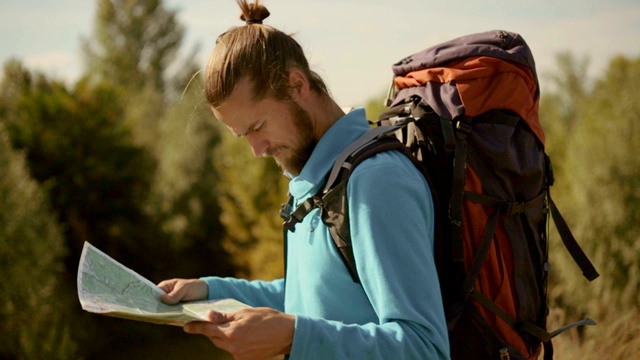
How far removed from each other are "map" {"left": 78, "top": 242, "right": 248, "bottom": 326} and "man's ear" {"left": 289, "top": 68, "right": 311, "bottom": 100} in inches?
21.5

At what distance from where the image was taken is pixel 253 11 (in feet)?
6.24

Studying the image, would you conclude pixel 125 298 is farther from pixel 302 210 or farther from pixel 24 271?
pixel 24 271

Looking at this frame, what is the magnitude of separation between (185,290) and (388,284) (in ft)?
2.36

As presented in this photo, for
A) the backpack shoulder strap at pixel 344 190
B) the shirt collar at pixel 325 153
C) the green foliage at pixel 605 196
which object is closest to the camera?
the backpack shoulder strap at pixel 344 190

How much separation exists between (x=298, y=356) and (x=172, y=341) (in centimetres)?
1693

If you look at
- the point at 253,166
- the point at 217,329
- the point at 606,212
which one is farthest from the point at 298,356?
the point at 253,166

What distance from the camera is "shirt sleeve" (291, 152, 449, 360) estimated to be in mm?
1473

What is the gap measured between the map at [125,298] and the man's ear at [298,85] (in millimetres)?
545

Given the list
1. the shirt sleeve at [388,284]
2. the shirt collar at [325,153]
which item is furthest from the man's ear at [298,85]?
the shirt sleeve at [388,284]

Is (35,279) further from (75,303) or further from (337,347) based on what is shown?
(337,347)

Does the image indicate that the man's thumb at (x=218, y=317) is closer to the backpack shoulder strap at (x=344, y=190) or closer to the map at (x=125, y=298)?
the map at (x=125, y=298)

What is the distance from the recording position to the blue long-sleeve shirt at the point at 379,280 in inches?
58.1

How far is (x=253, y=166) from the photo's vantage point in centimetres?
1590

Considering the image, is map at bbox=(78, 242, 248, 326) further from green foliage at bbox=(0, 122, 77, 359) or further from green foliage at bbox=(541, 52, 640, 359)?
green foliage at bbox=(541, 52, 640, 359)
